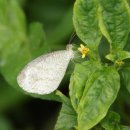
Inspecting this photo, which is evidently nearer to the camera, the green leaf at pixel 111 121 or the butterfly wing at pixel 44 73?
the green leaf at pixel 111 121

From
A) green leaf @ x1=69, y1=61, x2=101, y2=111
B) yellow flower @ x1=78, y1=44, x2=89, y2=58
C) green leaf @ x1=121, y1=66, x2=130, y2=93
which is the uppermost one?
yellow flower @ x1=78, y1=44, x2=89, y2=58

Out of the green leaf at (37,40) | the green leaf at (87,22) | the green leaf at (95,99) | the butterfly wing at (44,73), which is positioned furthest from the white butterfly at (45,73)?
the green leaf at (37,40)

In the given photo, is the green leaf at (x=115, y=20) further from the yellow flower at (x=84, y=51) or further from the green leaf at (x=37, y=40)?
the green leaf at (x=37, y=40)

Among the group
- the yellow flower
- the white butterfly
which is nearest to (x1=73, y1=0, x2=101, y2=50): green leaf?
the yellow flower

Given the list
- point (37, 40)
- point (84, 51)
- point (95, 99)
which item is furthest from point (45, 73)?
point (37, 40)

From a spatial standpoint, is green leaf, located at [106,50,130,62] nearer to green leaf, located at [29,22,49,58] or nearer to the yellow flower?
the yellow flower

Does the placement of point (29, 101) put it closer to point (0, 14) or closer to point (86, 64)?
point (0, 14)
